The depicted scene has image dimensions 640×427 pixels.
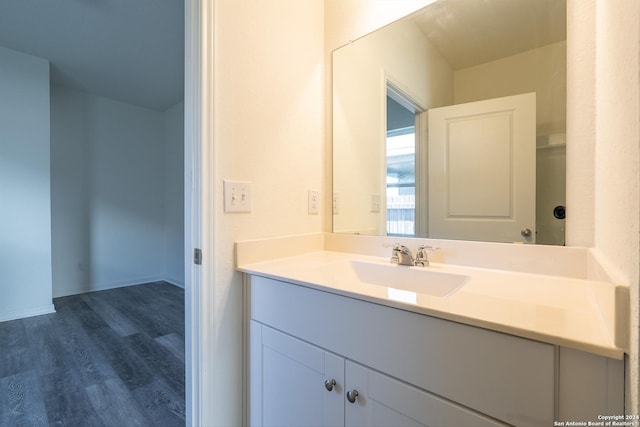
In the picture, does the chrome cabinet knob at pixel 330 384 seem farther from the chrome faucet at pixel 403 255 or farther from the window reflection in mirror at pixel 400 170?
the window reflection in mirror at pixel 400 170

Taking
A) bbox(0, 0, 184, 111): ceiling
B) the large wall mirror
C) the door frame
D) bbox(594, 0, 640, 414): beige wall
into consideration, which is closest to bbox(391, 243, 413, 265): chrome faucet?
the large wall mirror

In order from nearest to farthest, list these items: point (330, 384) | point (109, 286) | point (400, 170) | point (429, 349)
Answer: point (429, 349), point (330, 384), point (400, 170), point (109, 286)

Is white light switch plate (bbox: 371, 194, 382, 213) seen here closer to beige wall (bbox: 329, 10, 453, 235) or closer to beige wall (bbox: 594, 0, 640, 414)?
beige wall (bbox: 329, 10, 453, 235)

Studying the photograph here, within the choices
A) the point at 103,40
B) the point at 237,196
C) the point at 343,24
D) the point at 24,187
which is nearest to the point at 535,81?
the point at 343,24

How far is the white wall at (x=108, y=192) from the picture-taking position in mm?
3354

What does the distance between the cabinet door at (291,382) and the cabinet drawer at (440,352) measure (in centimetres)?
5

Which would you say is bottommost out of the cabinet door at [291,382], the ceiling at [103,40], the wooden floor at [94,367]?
the wooden floor at [94,367]

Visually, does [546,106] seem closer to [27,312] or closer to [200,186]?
[200,186]

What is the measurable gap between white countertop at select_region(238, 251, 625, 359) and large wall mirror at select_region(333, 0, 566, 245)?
206 mm

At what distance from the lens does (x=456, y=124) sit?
1.14 m

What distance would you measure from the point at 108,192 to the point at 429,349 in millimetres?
4346

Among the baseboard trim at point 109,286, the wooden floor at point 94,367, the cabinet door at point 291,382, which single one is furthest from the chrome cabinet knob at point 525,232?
the baseboard trim at point 109,286

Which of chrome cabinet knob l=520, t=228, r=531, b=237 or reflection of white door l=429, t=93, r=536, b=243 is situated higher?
reflection of white door l=429, t=93, r=536, b=243

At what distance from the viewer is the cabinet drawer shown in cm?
52
